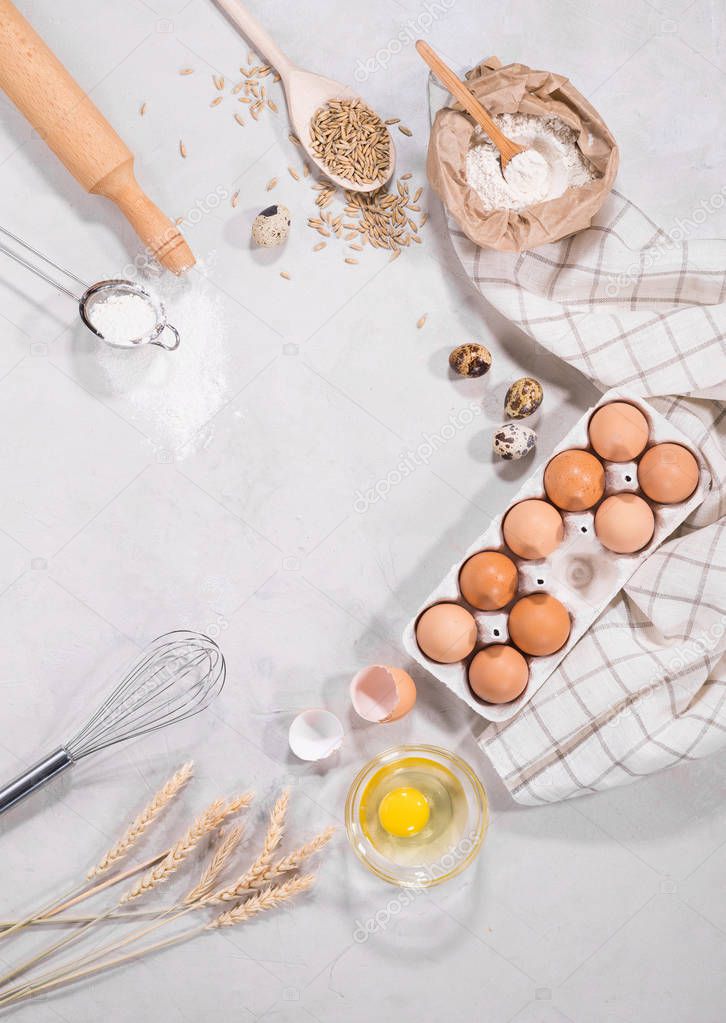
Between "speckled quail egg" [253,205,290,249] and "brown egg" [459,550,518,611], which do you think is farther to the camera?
"speckled quail egg" [253,205,290,249]

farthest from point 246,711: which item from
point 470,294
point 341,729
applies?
point 470,294

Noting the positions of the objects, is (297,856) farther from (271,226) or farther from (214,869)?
(271,226)

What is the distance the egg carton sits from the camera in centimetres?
126

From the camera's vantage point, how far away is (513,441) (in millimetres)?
1331

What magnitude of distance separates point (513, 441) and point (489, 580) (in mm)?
228

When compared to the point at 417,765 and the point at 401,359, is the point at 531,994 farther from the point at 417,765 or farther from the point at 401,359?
the point at 401,359

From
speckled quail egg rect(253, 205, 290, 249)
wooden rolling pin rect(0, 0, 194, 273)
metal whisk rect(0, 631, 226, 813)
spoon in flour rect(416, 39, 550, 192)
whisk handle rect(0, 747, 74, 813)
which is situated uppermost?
wooden rolling pin rect(0, 0, 194, 273)

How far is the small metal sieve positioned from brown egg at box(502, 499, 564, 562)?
59cm

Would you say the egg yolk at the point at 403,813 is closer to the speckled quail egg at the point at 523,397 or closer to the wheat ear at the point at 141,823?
the wheat ear at the point at 141,823

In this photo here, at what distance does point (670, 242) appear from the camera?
1368 millimetres

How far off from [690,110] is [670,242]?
9.7 inches

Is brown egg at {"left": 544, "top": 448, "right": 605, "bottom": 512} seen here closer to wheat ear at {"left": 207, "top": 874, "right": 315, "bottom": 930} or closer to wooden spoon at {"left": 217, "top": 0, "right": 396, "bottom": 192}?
wooden spoon at {"left": 217, "top": 0, "right": 396, "bottom": 192}

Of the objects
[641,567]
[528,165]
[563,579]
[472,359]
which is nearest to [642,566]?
[641,567]

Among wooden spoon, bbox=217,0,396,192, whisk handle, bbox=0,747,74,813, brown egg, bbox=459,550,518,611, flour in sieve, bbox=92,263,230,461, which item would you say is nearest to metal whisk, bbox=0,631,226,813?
whisk handle, bbox=0,747,74,813
